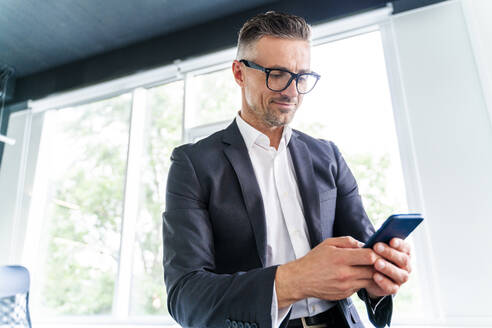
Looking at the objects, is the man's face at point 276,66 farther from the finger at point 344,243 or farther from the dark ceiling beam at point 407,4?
the dark ceiling beam at point 407,4

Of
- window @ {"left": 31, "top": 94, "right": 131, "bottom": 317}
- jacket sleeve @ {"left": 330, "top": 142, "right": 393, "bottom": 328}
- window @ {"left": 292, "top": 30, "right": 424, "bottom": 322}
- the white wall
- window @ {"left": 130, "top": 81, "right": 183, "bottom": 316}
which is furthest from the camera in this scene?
window @ {"left": 31, "top": 94, "right": 131, "bottom": 317}

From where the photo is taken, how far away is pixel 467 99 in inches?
85.7

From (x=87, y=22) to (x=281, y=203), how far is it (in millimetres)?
3049

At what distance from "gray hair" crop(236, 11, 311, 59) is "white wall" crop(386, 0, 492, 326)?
53.7 inches

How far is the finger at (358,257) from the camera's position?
0.74 metres

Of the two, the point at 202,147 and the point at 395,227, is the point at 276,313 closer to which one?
the point at 395,227

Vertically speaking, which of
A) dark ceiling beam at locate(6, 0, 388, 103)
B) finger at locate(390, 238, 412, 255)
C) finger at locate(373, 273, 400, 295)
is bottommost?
finger at locate(373, 273, 400, 295)

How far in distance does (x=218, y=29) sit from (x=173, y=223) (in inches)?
101

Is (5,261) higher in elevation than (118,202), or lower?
lower

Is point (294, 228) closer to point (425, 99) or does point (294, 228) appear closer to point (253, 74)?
point (253, 74)

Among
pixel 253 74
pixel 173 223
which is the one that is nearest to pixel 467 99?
pixel 253 74

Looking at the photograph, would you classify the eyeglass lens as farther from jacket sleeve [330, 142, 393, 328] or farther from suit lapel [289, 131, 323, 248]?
jacket sleeve [330, 142, 393, 328]

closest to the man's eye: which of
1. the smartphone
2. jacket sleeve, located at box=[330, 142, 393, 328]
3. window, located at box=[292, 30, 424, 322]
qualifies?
jacket sleeve, located at box=[330, 142, 393, 328]

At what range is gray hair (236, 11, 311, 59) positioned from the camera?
1.23 meters
